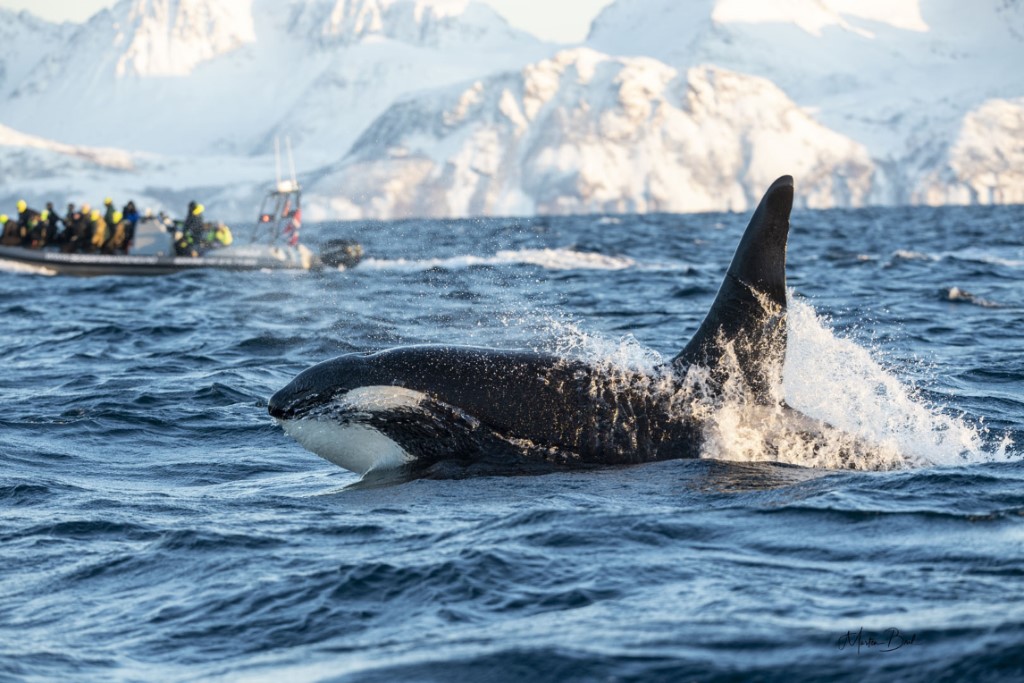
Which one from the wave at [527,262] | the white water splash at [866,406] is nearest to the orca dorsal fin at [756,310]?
the white water splash at [866,406]

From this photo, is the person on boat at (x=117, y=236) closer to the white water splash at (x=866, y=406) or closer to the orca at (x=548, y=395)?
the white water splash at (x=866, y=406)

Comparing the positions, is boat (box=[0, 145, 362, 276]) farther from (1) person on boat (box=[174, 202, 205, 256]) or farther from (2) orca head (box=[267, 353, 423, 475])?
(2) orca head (box=[267, 353, 423, 475])

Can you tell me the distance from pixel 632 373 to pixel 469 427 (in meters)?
1.20

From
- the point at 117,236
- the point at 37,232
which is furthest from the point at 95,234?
the point at 37,232

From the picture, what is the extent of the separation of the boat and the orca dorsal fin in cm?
2648

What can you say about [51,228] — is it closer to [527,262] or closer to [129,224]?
[129,224]

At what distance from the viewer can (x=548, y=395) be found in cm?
860

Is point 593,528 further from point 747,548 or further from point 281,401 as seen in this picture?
point 281,401

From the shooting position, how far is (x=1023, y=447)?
9844mm

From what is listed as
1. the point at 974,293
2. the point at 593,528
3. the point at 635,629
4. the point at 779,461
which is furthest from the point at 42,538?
the point at 974,293

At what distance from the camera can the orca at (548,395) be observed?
8531 millimetres
